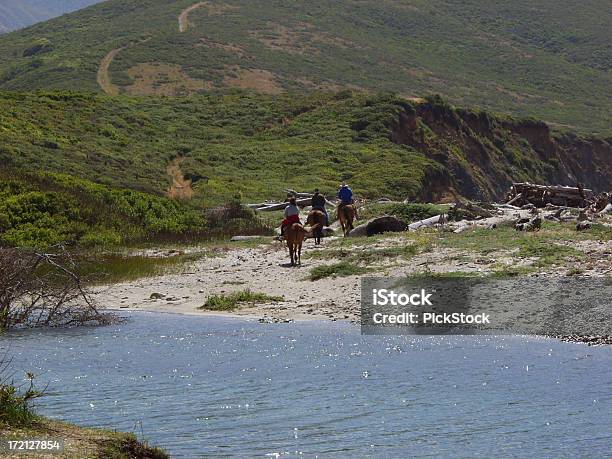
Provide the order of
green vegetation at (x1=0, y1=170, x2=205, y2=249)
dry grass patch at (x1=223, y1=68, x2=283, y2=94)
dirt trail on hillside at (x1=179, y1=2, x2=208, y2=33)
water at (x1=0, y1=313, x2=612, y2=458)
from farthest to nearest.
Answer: dirt trail on hillside at (x1=179, y1=2, x2=208, y2=33) < dry grass patch at (x1=223, y1=68, x2=283, y2=94) < green vegetation at (x1=0, y1=170, x2=205, y2=249) < water at (x1=0, y1=313, x2=612, y2=458)

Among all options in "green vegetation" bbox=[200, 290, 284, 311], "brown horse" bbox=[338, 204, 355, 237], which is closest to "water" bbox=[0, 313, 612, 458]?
"green vegetation" bbox=[200, 290, 284, 311]

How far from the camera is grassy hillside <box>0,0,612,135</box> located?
5015 inches

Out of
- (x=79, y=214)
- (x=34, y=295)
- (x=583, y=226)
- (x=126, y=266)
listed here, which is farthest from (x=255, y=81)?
(x=34, y=295)

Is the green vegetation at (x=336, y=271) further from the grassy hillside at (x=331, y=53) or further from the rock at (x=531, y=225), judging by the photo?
the grassy hillside at (x=331, y=53)

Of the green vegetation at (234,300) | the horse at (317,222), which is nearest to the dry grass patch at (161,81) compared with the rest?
the horse at (317,222)

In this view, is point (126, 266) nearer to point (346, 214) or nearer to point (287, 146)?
point (346, 214)

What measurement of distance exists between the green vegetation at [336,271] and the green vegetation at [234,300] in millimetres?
2243

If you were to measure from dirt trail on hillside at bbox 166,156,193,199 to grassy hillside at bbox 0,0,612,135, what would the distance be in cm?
4909

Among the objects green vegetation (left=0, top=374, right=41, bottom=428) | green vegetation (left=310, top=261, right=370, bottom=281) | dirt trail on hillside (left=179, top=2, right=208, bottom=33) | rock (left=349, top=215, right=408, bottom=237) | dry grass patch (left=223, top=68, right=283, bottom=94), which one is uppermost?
dirt trail on hillside (left=179, top=2, right=208, bottom=33)

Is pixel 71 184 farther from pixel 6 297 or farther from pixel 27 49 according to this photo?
pixel 27 49

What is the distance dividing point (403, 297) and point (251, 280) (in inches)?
216

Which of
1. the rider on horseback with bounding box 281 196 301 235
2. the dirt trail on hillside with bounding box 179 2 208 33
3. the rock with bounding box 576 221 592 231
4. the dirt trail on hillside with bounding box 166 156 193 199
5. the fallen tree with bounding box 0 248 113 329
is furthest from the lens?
the dirt trail on hillside with bounding box 179 2 208 33

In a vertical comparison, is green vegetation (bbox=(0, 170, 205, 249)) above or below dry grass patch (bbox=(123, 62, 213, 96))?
below

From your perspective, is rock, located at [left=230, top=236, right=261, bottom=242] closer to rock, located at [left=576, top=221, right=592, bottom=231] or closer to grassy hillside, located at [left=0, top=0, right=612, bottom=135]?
rock, located at [left=576, top=221, right=592, bottom=231]
